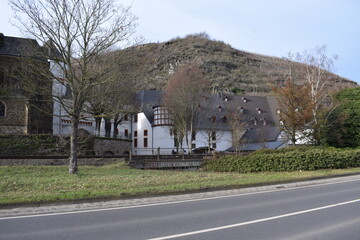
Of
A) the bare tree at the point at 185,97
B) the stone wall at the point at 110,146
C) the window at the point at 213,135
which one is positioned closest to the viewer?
the stone wall at the point at 110,146

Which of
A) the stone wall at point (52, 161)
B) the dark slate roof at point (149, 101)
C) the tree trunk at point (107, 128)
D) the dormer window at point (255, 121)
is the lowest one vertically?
the stone wall at point (52, 161)

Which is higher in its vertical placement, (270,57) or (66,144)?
(270,57)

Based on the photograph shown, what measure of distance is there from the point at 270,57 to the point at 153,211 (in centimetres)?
18014

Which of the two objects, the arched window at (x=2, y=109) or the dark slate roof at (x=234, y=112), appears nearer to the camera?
the arched window at (x=2, y=109)

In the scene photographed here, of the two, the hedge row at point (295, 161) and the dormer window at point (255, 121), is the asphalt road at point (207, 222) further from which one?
the dormer window at point (255, 121)

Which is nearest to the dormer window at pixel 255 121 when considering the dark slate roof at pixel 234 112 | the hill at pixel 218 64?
the dark slate roof at pixel 234 112

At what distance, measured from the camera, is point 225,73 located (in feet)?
462

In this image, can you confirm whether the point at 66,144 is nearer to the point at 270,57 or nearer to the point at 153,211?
the point at 153,211

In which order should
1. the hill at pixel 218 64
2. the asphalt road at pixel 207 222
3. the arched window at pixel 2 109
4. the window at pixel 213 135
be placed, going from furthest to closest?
the hill at pixel 218 64, the window at pixel 213 135, the arched window at pixel 2 109, the asphalt road at pixel 207 222

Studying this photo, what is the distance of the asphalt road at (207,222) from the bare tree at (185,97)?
34502 millimetres

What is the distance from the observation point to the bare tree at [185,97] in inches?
1797

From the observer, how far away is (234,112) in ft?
186

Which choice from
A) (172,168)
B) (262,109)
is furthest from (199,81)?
(262,109)

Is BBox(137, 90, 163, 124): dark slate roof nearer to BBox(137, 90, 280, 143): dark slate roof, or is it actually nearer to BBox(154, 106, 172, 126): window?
BBox(137, 90, 280, 143): dark slate roof
